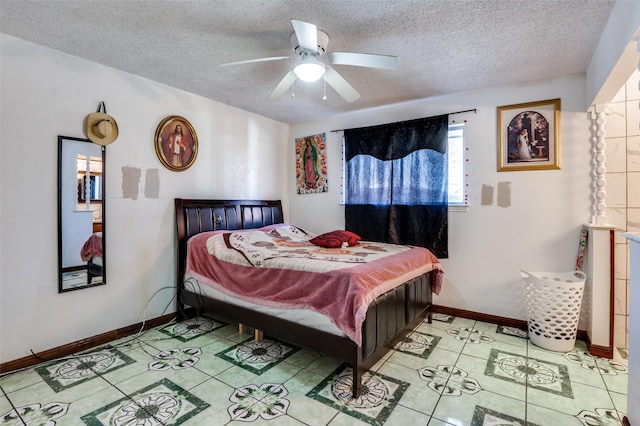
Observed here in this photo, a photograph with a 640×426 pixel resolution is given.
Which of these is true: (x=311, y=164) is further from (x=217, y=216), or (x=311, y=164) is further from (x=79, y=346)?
(x=79, y=346)

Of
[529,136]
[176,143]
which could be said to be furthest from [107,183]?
[529,136]

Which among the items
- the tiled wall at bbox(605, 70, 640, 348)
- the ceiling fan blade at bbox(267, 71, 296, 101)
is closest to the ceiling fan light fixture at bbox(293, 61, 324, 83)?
the ceiling fan blade at bbox(267, 71, 296, 101)

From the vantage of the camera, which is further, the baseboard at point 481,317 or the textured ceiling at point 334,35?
the baseboard at point 481,317

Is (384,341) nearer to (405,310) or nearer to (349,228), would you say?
(405,310)

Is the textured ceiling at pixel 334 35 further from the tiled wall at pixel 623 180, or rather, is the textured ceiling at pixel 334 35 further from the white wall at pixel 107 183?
the tiled wall at pixel 623 180

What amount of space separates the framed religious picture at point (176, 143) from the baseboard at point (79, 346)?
1628 mm

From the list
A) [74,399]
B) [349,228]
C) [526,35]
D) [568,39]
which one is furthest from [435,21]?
[74,399]

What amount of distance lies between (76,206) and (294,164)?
2828 millimetres

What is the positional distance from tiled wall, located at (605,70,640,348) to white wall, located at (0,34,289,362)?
3921mm

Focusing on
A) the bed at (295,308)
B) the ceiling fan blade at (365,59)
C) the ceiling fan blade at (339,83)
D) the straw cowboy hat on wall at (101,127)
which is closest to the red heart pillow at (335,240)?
the bed at (295,308)

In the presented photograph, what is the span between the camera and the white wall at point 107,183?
2318 mm

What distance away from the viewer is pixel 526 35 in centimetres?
225

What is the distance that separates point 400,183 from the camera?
375 cm

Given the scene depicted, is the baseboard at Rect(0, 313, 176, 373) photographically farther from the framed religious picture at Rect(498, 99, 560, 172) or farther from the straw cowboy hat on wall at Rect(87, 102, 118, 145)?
the framed religious picture at Rect(498, 99, 560, 172)
